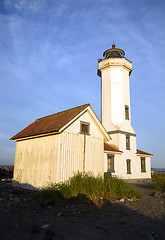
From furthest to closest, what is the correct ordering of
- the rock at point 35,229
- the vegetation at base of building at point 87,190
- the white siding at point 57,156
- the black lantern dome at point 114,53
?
the black lantern dome at point 114,53, the white siding at point 57,156, the vegetation at base of building at point 87,190, the rock at point 35,229

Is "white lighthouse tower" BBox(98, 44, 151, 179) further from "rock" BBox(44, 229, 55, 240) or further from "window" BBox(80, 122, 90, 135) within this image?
"rock" BBox(44, 229, 55, 240)

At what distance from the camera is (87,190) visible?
989cm

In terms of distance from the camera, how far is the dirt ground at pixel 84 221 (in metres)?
5.52

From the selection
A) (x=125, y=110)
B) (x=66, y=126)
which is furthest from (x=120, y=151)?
(x=66, y=126)

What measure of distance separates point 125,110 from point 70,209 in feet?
58.7

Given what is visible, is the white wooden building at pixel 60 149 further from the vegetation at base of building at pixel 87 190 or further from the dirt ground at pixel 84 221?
the dirt ground at pixel 84 221

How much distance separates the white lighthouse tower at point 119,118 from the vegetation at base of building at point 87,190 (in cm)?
1001

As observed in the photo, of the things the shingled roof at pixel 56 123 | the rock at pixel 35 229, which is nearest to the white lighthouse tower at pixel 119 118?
the shingled roof at pixel 56 123

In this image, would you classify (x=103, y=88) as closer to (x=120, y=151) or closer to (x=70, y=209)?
(x=120, y=151)

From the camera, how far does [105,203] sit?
8.87 meters

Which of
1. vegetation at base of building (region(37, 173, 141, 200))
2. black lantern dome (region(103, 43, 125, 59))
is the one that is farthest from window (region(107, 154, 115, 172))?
black lantern dome (region(103, 43, 125, 59))

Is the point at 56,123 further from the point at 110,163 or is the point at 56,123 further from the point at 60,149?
the point at 110,163

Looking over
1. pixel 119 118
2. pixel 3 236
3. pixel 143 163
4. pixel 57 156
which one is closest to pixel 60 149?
pixel 57 156

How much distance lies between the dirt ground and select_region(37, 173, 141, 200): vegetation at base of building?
0.55 metres
